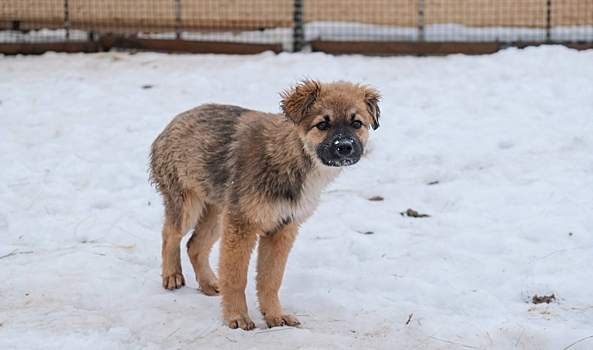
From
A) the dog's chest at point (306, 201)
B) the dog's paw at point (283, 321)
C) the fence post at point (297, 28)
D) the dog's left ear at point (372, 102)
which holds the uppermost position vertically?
the fence post at point (297, 28)

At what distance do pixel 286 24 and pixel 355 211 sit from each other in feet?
19.2

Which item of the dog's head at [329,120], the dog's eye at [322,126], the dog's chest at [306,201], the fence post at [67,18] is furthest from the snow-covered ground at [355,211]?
the dog's eye at [322,126]

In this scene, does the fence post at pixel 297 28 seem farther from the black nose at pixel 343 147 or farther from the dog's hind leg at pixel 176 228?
the black nose at pixel 343 147

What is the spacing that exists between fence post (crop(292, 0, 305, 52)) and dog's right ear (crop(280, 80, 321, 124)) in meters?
6.91

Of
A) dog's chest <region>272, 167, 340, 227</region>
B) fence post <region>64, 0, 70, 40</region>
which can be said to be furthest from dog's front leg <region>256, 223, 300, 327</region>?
fence post <region>64, 0, 70, 40</region>

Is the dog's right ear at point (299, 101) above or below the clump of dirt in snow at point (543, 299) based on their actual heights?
above

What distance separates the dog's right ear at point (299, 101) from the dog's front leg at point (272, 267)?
28.3 inches

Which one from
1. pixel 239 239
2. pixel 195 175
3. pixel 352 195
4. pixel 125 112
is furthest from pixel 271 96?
pixel 239 239

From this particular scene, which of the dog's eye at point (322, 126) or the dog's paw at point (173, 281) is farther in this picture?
the dog's paw at point (173, 281)

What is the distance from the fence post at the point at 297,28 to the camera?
11.8 meters

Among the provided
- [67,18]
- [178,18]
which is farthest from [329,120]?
[67,18]

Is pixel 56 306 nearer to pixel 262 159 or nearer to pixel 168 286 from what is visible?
pixel 168 286

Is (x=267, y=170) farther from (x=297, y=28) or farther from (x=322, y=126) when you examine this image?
(x=297, y=28)

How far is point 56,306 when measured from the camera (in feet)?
16.0
